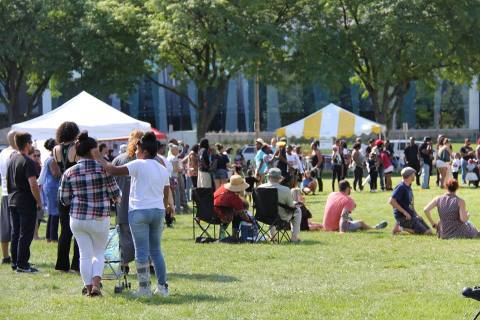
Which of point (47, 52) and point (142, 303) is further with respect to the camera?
point (47, 52)

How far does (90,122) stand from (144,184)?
40.3 feet

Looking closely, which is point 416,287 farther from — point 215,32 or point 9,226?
point 215,32

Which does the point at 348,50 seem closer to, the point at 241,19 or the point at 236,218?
the point at 241,19

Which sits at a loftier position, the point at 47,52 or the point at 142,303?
the point at 47,52

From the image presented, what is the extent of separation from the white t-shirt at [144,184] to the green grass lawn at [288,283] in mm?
968

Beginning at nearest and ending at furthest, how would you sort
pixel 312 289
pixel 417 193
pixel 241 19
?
pixel 312 289 → pixel 417 193 → pixel 241 19

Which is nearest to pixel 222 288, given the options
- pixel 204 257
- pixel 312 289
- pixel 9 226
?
pixel 312 289

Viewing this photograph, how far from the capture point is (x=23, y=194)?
1192cm

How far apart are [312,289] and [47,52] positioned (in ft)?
119

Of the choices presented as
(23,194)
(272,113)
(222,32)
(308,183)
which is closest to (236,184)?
(23,194)

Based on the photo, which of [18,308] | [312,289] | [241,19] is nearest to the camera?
[18,308]

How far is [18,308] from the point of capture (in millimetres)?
9250

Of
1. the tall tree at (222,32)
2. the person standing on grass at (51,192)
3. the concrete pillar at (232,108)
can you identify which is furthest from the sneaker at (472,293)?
the concrete pillar at (232,108)

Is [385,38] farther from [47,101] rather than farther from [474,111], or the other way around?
[47,101]
